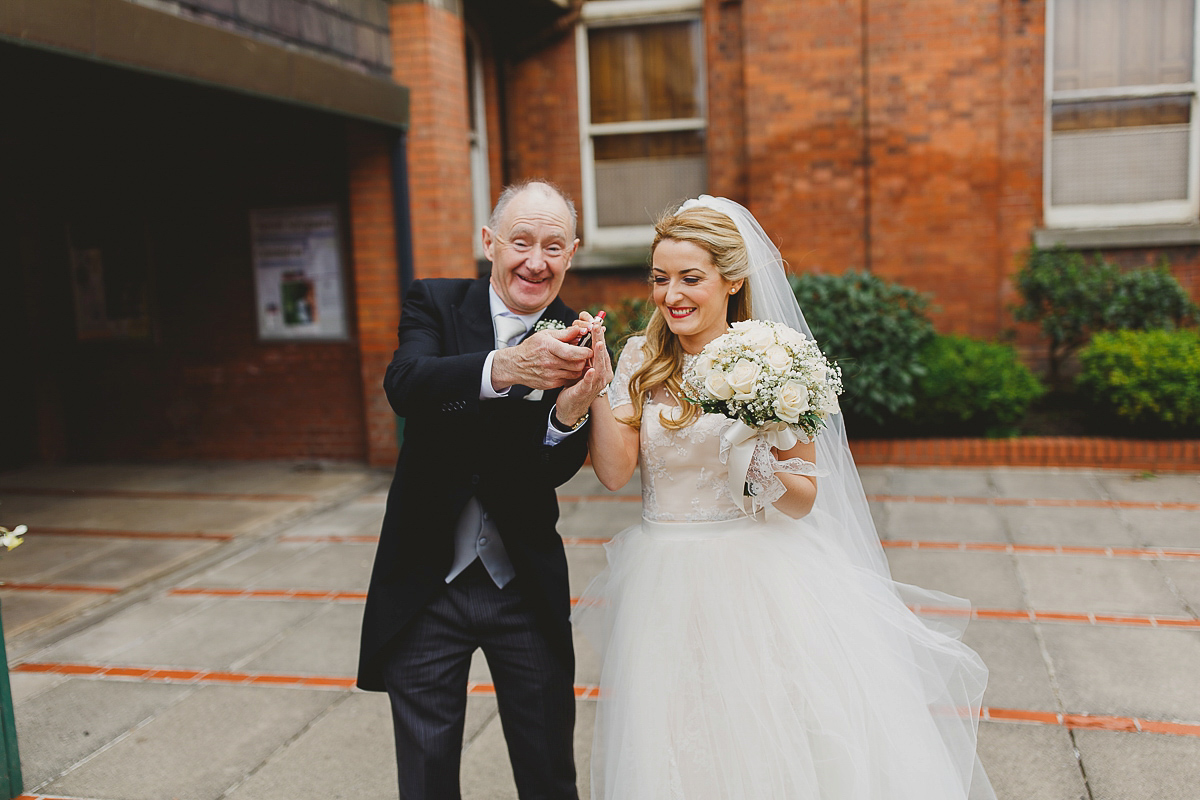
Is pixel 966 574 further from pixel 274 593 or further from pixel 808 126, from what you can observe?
pixel 808 126

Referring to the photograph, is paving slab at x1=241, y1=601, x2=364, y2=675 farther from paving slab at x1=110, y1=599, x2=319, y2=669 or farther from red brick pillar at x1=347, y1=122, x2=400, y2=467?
red brick pillar at x1=347, y1=122, x2=400, y2=467

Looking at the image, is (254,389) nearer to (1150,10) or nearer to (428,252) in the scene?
(428,252)

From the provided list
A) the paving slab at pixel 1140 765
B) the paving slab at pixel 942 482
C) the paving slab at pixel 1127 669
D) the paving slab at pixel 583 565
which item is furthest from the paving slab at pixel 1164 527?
the paving slab at pixel 583 565

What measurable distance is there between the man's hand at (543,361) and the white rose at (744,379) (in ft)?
1.17

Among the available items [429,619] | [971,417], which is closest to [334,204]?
[971,417]

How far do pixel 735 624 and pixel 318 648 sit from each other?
274cm

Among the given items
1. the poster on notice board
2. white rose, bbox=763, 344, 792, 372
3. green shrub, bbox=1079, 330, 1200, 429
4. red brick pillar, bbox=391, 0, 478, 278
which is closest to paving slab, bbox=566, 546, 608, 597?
red brick pillar, bbox=391, 0, 478, 278

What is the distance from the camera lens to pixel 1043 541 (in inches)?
225

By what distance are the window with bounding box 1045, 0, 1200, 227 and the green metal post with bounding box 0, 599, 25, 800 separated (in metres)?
8.77

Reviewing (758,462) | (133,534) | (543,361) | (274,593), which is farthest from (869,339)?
(543,361)

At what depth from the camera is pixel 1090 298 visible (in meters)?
7.98

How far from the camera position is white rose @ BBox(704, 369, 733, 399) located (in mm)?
2293

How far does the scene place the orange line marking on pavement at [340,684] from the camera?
3.52 m

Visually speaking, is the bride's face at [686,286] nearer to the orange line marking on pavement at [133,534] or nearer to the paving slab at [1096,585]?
the paving slab at [1096,585]
